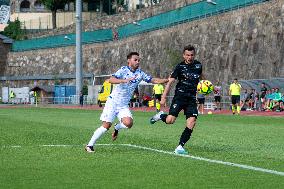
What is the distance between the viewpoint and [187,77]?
53.1 ft

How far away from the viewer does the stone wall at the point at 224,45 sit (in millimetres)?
54844

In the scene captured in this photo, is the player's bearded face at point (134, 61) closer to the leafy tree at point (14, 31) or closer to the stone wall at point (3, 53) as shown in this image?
the stone wall at point (3, 53)

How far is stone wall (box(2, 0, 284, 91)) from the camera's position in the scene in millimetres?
54844

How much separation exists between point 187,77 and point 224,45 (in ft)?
153

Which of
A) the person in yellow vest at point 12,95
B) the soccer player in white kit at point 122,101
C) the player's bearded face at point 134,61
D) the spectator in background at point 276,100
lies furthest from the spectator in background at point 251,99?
the person in yellow vest at point 12,95

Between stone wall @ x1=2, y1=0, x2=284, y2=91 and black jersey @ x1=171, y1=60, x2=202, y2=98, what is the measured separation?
3687 centimetres

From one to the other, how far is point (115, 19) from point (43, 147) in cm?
7897

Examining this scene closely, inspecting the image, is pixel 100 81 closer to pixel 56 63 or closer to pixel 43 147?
pixel 56 63

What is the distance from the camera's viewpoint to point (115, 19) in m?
95.5

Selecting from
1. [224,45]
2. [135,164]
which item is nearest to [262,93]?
[224,45]

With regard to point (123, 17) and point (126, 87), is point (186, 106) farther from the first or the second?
point (123, 17)

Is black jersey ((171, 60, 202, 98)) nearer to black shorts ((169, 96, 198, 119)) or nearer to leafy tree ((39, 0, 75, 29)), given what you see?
black shorts ((169, 96, 198, 119))

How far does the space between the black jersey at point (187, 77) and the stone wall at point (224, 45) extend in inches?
1452

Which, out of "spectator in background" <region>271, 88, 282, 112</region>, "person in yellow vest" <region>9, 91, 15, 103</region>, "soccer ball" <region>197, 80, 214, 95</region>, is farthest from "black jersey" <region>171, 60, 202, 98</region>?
"person in yellow vest" <region>9, 91, 15, 103</region>
